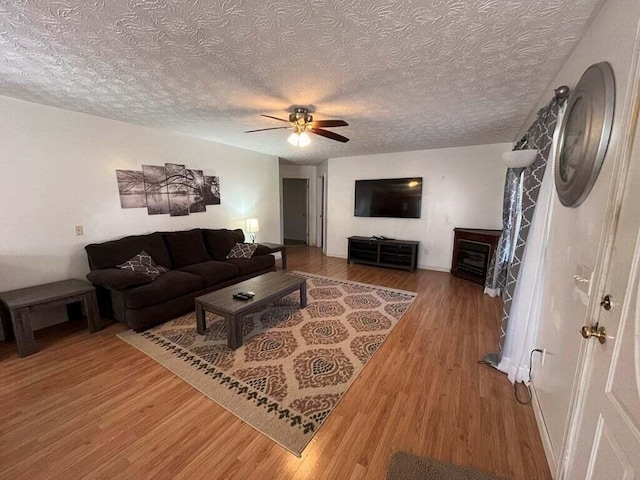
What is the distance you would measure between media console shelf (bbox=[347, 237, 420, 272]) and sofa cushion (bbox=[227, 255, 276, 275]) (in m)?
1.95

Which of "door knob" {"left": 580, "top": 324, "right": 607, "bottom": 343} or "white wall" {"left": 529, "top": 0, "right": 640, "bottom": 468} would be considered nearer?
"door knob" {"left": 580, "top": 324, "right": 607, "bottom": 343}

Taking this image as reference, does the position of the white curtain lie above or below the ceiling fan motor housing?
below

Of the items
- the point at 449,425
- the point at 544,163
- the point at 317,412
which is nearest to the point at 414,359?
the point at 449,425

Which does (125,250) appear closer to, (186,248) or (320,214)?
(186,248)

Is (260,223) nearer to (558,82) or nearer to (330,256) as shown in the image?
(330,256)

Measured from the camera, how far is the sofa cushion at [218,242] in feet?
13.3

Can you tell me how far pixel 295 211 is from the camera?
817cm

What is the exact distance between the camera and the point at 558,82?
1.87m

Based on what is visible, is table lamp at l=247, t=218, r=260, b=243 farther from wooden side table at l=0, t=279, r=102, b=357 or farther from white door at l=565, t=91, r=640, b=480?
white door at l=565, t=91, r=640, b=480

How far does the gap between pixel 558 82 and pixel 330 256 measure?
4.86 metres

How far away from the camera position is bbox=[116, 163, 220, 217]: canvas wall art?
335cm

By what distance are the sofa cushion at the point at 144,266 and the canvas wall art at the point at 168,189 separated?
2.48 feet

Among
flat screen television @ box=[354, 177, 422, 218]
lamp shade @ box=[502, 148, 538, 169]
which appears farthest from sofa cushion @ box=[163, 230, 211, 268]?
lamp shade @ box=[502, 148, 538, 169]

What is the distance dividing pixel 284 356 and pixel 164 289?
154cm
